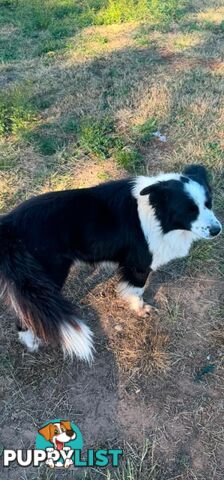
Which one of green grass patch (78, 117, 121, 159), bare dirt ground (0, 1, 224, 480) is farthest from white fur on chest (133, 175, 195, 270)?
green grass patch (78, 117, 121, 159)

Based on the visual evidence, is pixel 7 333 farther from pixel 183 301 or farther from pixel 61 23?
pixel 61 23

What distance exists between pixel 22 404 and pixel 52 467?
0.44 m

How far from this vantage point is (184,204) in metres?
2.69

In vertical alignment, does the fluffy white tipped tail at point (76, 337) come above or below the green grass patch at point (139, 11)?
below

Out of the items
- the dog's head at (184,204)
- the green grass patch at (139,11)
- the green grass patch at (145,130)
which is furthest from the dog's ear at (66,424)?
the green grass patch at (139,11)

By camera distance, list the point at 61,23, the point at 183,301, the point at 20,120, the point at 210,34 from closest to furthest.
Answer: the point at 183,301, the point at 20,120, the point at 210,34, the point at 61,23

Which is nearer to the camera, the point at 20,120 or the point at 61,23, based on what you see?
the point at 20,120

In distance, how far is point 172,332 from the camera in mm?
3168

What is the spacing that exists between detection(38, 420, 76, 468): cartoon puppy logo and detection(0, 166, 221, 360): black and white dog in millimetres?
484

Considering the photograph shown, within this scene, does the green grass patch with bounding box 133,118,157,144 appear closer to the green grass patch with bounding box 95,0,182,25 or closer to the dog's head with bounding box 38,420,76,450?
the dog's head with bounding box 38,420,76,450

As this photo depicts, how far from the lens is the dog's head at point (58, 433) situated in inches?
103

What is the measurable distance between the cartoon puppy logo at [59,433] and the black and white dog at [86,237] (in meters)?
0.48

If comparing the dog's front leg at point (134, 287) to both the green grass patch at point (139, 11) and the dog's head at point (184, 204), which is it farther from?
the green grass patch at point (139, 11)

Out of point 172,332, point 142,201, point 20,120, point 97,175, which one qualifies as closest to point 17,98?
point 20,120
